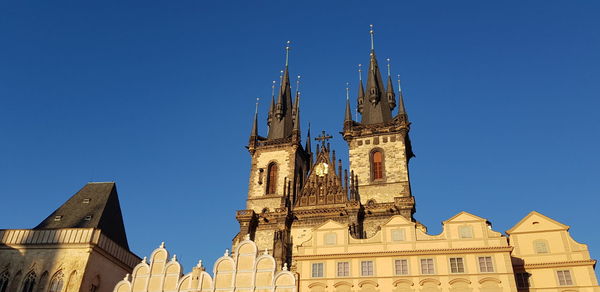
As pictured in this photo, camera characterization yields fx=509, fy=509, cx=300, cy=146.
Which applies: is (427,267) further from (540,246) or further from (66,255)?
(66,255)

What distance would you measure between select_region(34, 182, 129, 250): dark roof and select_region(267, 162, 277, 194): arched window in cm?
1649

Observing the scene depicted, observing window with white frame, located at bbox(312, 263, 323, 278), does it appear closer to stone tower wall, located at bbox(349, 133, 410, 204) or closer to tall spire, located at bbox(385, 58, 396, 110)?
stone tower wall, located at bbox(349, 133, 410, 204)

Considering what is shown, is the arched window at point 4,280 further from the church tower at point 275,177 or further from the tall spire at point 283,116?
the tall spire at point 283,116

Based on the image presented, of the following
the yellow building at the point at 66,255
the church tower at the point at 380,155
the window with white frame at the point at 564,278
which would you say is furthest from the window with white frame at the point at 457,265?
the yellow building at the point at 66,255

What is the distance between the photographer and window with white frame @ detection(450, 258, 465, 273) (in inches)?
1142

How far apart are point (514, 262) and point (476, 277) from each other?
370 cm

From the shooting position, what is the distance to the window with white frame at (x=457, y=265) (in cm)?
2902

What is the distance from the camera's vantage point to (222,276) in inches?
1182

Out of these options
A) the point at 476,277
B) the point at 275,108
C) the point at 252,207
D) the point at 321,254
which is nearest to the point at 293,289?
the point at 321,254

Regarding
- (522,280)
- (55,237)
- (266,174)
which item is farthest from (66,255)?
(522,280)

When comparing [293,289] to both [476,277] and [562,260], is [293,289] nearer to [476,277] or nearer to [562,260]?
[476,277]

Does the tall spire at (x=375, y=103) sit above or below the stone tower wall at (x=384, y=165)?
above

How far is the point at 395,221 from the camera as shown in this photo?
3178 centimetres

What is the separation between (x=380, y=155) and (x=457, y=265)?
903 inches
